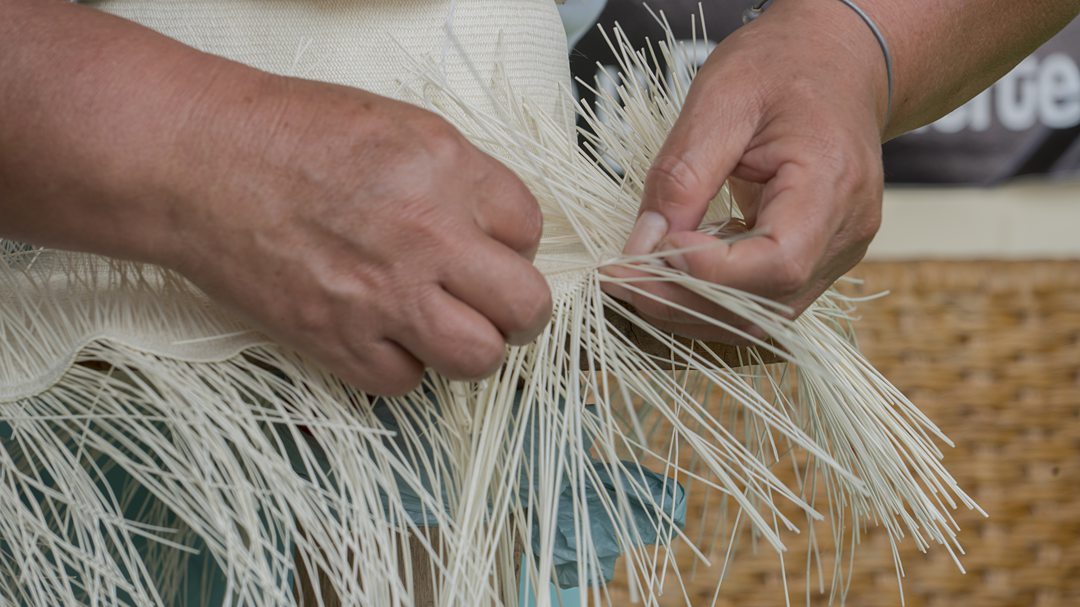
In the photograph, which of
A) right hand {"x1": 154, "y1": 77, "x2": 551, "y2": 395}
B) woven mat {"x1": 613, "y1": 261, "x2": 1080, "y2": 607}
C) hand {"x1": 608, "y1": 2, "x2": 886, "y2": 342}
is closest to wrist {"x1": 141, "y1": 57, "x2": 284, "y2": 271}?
right hand {"x1": 154, "y1": 77, "x2": 551, "y2": 395}

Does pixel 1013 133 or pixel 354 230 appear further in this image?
pixel 1013 133

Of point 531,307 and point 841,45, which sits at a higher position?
point 841,45

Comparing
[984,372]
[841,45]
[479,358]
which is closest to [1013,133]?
[984,372]

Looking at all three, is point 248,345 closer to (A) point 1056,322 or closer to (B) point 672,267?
(B) point 672,267

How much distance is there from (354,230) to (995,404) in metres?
1.25

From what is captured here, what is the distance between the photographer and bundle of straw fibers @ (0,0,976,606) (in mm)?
398

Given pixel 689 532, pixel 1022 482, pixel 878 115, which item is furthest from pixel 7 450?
pixel 1022 482

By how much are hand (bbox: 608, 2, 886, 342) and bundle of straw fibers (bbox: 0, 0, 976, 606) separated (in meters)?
0.01

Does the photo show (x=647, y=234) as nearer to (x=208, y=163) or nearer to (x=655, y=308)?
(x=655, y=308)

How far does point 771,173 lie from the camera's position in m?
0.44

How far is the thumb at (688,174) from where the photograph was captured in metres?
0.42

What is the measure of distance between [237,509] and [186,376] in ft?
0.18

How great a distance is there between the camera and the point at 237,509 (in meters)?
0.40

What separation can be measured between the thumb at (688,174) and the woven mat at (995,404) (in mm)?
1009
